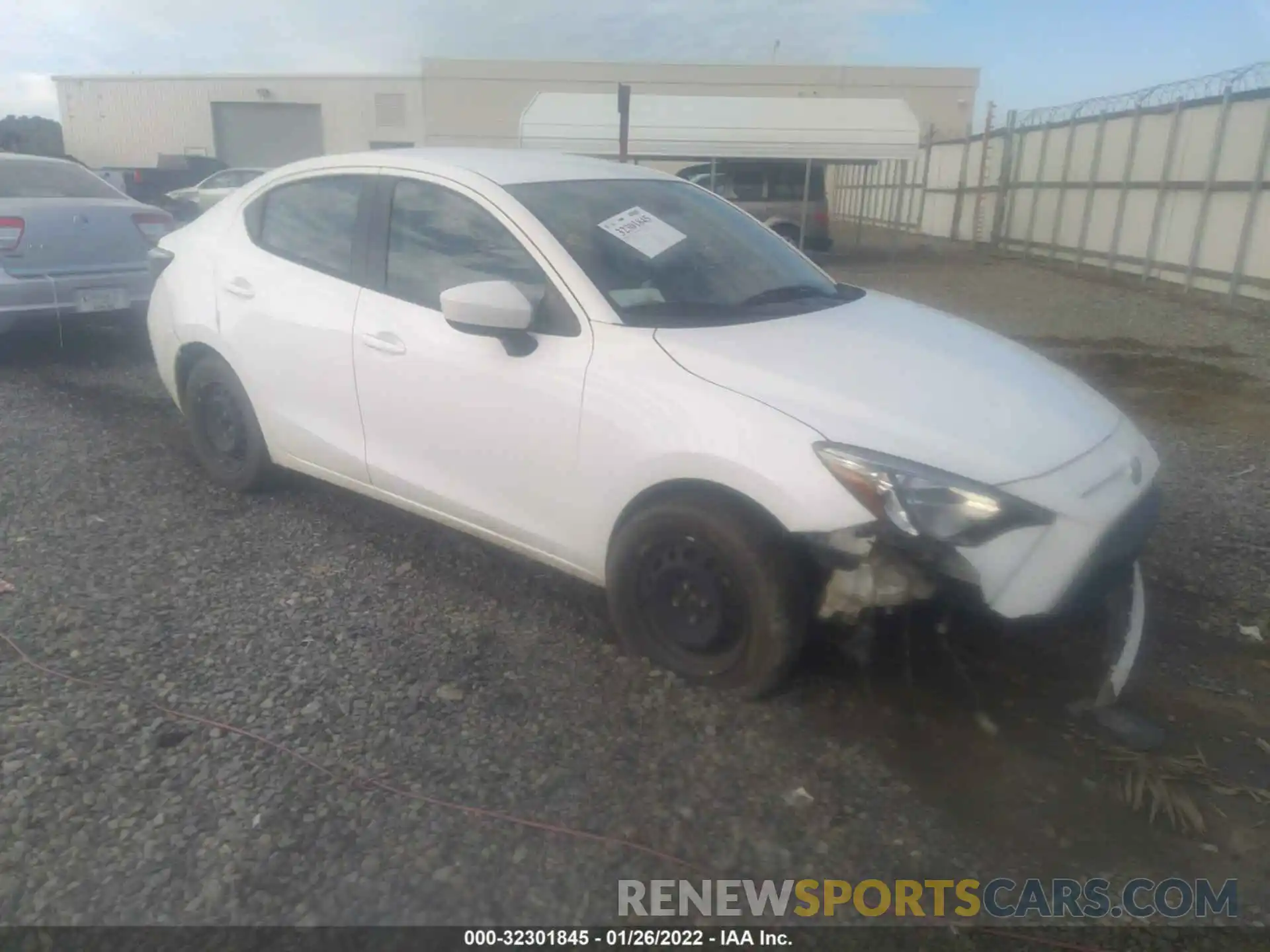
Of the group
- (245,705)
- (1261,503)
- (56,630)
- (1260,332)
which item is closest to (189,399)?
(56,630)

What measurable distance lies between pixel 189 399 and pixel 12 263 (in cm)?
290

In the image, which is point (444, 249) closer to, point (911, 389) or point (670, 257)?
point (670, 257)

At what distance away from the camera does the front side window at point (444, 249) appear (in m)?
3.38

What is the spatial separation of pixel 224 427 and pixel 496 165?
192cm

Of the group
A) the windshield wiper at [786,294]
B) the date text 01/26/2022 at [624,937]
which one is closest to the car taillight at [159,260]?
the windshield wiper at [786,294]

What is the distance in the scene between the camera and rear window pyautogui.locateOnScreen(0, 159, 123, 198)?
6859 mm

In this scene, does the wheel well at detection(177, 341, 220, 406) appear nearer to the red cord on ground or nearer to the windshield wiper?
the red cord on ground

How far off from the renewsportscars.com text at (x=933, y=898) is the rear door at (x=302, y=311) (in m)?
2.22

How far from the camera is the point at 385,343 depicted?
3.61 m

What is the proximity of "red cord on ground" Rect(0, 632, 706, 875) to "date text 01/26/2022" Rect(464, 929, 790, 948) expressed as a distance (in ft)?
0.58

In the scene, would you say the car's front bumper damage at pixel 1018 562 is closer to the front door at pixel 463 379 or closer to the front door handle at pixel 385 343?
the front door at pixel 463 379

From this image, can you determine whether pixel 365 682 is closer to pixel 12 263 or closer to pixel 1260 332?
pixel 12 263

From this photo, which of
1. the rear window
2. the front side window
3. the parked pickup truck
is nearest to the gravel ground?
the front side window

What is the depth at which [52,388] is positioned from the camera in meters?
6.72
